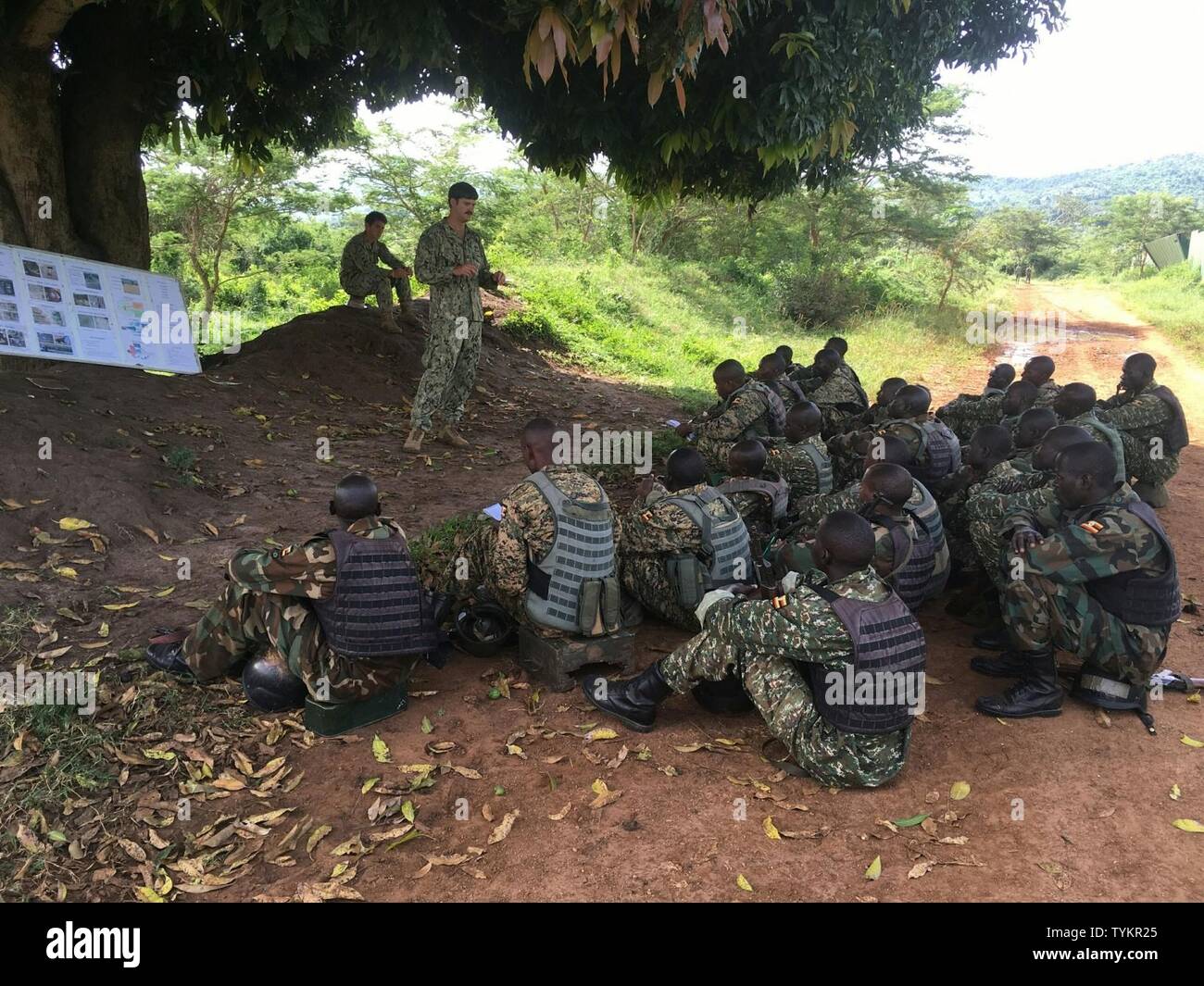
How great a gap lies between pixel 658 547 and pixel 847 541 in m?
1.46

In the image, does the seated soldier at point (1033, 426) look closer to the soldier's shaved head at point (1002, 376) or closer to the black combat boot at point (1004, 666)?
the black combat boot at point (1004, 666)

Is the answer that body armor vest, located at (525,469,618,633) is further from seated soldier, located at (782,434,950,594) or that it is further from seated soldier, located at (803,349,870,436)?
seated soldier, located at (803,349,870,436)

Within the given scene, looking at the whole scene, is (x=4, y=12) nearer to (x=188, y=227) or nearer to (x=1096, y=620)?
(x=1096, y=620)

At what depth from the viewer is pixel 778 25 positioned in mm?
6164

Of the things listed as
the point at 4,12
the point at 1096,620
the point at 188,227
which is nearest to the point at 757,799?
the point at 1096,620

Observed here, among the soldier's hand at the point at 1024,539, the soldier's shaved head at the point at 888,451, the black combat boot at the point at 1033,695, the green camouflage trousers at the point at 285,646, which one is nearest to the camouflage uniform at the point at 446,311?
the soldier's shaved head at the point at 888,451

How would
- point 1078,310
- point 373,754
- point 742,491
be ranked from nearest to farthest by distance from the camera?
point 373,754
point 742,491
point 1078,310

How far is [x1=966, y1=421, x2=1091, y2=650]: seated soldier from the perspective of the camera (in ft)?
16.1

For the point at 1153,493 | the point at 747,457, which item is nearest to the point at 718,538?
the point at 747,457

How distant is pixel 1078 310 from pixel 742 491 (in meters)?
23.9

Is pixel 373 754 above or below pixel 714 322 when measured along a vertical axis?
below

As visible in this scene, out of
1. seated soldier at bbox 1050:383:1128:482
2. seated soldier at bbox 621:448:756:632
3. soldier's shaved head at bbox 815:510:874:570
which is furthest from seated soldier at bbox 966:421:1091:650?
soldier's shaved head at bbox 815:510:874:570

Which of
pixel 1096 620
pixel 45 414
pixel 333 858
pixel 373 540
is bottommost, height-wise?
pixel 333 858

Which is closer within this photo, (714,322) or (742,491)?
(742,491)
